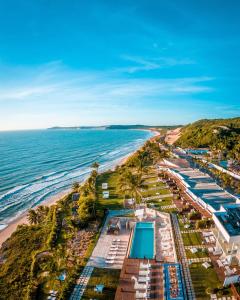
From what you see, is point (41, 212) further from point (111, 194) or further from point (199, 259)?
point (199, 259)

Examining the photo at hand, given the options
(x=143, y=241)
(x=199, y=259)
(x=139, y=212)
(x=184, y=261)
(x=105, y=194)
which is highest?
(x=139, y=212)

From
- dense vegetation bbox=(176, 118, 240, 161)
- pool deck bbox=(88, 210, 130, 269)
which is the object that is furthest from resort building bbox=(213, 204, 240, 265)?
dense vegetation bbox=(176, 118, 240, 161)

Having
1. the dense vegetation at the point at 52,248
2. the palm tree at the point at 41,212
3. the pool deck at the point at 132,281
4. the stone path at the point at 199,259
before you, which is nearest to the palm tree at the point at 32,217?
the dense vegetation at the point at 52,248

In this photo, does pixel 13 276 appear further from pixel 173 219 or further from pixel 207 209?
pixel 207 209

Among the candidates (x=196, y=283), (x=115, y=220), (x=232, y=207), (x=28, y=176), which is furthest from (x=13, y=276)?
(x=28, y=176)

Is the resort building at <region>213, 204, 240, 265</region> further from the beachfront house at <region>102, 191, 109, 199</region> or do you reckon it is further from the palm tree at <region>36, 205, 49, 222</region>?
the palm tree at <region>36, 205, 49, 222</region>

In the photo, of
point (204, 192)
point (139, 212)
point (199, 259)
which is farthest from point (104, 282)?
point (204, 192)

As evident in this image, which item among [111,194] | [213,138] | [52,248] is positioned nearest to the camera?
[52,248]
